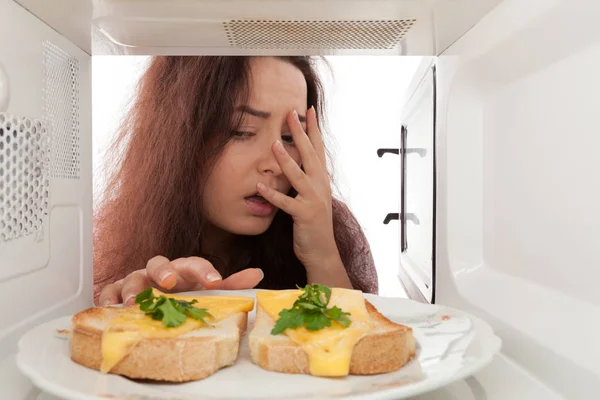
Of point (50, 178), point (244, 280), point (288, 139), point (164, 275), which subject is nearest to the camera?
point (50, 178)

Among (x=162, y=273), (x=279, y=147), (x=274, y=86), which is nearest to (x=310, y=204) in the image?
(x=279, y=147)

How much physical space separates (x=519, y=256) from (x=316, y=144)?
1.07m

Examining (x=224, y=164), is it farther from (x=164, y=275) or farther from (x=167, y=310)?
(x=167, y=310)

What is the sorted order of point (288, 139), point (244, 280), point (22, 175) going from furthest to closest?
point (288, 139)
point (244, 280)
point (22, 175)

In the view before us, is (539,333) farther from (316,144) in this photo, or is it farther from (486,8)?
(316,144)

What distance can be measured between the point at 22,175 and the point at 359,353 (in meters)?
0.54

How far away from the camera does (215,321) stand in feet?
2.51

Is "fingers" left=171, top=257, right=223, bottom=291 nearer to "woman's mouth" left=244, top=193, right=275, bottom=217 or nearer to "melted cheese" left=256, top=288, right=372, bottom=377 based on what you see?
"melted cheese" left=256, top=288, right=372, bottom=377

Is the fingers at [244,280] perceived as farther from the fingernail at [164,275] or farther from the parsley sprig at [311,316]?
the parsley sprig at [311,316]

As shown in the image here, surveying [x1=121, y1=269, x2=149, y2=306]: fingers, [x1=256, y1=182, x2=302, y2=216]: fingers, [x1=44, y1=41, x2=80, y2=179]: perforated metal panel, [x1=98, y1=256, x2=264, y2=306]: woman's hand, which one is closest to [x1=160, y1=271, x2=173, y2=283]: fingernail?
[x1=98, y1=256, x2=264, y2=306]: woman's hand

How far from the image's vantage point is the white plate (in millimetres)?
538

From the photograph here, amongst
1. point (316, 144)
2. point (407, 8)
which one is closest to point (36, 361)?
point (407, 8)

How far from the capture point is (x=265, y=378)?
2.06ft

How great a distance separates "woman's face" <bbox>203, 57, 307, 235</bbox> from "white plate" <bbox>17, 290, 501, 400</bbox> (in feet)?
3.55
